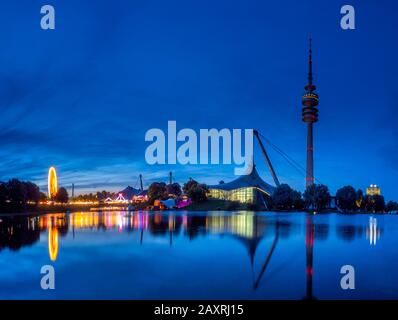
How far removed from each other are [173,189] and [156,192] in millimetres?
9600

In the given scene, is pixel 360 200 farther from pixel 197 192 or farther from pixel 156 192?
pixel 156 192

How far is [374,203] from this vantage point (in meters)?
131

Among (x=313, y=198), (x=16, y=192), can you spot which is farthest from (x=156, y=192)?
(x=313, y=198)

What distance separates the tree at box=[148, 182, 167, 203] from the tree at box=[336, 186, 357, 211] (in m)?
68.2

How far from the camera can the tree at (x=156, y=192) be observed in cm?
13404

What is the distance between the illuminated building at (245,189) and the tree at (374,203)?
37144mm

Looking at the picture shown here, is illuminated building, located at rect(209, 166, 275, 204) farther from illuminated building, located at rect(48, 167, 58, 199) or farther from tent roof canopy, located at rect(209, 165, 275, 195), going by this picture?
illuminated building, located at rect(48, 167, 58, 199)

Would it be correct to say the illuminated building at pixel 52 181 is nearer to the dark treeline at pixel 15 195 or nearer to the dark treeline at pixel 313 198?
the dark treeline at pixel 15 195

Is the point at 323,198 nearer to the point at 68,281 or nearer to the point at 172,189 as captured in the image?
the point at 172,189

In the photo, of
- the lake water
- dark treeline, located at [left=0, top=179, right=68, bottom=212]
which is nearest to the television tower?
dark treeline, located at [left=0, top=179, right=68, bottom=212]

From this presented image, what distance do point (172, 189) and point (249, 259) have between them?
411 feet

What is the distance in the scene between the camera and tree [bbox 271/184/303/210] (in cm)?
9331

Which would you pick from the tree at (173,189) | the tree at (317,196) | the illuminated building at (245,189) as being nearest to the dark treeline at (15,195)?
the tree at (173,189)
